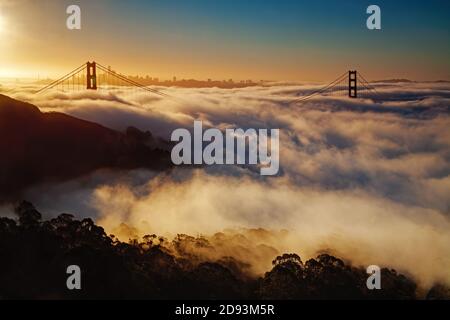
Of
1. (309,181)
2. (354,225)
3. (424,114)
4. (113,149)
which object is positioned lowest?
(354,225)

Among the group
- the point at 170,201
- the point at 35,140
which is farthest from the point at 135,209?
the point at 35,140

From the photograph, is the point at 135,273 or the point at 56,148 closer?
the point at 135,273

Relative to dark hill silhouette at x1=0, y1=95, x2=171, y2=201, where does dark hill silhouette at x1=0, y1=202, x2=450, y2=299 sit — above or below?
below

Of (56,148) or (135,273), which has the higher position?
(56,148)

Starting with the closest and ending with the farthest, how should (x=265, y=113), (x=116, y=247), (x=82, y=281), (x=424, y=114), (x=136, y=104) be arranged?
1. (x=82, y=281)
2. (x=116, y=247)
3. (x=136, y=104)
4. (x=424, y=114)
5. (x=265, y=113)

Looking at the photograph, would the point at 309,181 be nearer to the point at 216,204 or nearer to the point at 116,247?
the point at 216,204

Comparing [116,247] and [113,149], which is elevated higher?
[113,149]

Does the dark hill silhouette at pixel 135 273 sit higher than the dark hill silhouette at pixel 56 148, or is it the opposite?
the dark hill silhouette at pixel 56 148

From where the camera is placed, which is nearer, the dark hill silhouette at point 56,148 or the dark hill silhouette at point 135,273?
the dark hill silhouette at point 135,273
